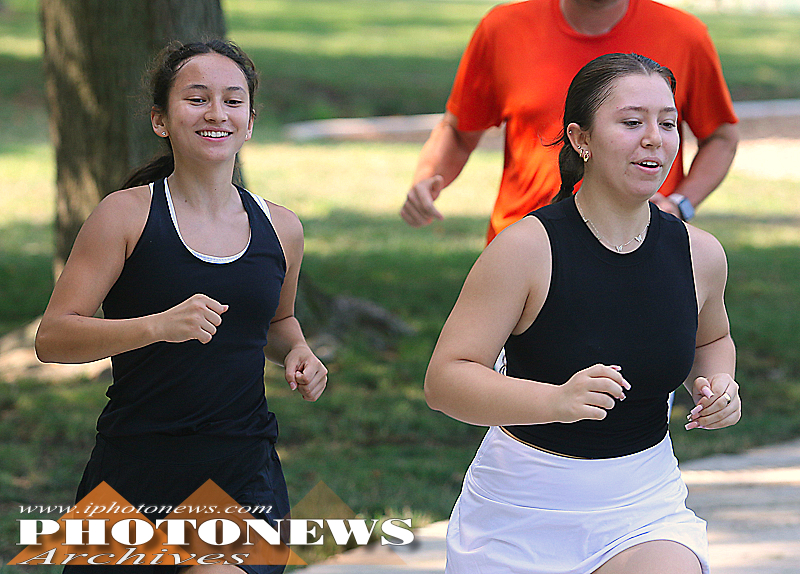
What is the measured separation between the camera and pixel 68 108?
5523 mm

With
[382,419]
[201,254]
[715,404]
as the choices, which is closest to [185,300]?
[201,254]

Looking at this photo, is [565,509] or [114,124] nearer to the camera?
[565,509]

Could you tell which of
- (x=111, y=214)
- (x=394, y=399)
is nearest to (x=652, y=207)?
(x=111, y=214)

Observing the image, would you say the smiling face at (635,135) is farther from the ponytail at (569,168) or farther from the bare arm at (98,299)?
the bare arm at (98,299)

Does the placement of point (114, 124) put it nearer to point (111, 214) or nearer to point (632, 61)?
point (111, 214)

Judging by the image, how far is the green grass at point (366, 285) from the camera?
15.6 ft

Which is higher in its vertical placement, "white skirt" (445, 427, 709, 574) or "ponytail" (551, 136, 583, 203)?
"ponytail" (551, 136, 583, 203)

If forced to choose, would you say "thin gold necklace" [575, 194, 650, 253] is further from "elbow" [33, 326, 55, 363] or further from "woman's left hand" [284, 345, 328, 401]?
"elbow" [33, 326, 55, 363]

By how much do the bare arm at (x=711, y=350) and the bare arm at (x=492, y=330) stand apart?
0.31 meters

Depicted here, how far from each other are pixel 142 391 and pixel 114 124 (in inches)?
126

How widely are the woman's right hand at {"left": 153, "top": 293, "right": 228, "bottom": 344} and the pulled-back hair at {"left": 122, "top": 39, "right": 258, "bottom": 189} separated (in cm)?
63

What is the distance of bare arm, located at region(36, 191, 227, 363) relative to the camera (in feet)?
7.20

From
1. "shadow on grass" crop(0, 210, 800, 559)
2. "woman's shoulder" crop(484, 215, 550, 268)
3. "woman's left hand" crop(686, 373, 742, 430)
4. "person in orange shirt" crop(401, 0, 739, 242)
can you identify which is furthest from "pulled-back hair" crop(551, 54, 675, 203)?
"shadow on grass" crop(0, 210, 800, 559)

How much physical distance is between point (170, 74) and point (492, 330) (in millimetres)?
1012
